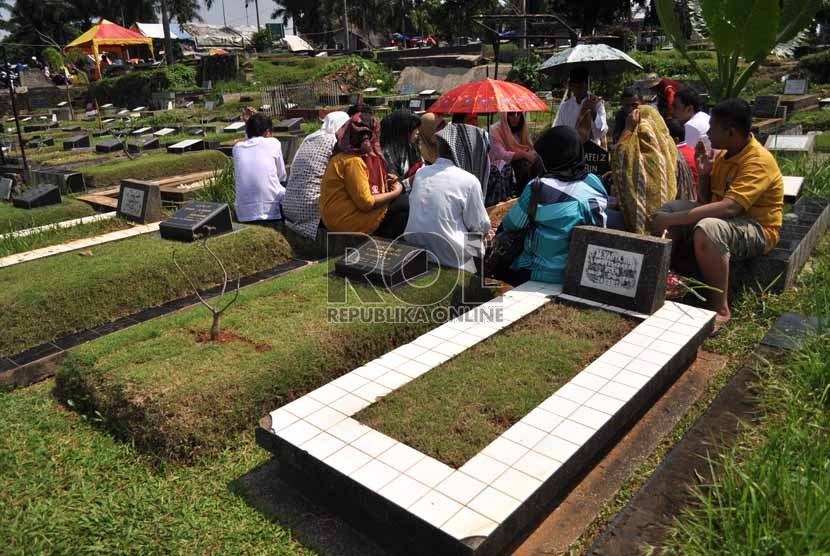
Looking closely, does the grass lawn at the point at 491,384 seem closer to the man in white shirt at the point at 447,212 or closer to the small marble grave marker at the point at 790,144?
the man in white shirt at the point at 447,212

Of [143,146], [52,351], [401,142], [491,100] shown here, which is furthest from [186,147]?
[52,351]

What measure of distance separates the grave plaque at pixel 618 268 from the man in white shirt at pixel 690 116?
266 cm

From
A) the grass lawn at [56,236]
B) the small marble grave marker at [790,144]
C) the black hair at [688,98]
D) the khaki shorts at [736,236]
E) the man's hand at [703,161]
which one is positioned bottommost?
the grass lawn at [56,236]

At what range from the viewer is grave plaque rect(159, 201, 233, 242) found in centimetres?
578

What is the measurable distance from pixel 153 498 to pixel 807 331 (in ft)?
11.5

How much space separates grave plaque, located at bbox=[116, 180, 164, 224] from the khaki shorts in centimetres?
566

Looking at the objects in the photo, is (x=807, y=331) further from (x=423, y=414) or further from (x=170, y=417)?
(x=170, y=417)

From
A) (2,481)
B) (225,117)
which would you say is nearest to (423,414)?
(2,481)

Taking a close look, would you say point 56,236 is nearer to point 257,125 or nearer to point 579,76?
point 257,125

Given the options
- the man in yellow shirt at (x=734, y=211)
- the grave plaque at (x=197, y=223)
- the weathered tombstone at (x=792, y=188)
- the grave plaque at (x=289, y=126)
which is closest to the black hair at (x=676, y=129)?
the weathered tombstone at (x=792, y=188)

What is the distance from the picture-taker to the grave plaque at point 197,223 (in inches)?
227

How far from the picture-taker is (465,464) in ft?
8.43

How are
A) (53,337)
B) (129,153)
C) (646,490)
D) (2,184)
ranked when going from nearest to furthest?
(646,490) < (53,337) < (2,184) < (129,153)

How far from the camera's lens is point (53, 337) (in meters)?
4.45
